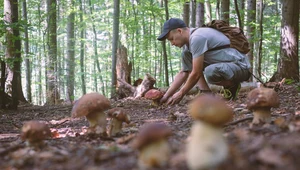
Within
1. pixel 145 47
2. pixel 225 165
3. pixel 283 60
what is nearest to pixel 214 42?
pixel 283 60

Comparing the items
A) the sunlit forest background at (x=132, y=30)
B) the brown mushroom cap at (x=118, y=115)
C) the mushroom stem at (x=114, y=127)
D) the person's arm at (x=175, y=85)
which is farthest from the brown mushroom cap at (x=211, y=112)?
the sunlit forest background at (x=132, y=30)

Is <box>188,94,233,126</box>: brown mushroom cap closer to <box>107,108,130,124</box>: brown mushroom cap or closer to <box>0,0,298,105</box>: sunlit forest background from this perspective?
<box>107,108,130,124</box>: brown mushroom cap

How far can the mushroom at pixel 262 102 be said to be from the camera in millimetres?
2965

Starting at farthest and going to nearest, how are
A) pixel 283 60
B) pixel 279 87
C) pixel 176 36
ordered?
pixel 283 60 < pixel 279 87 < pixel 176 36

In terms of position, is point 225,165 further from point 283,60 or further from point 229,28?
point 283,60

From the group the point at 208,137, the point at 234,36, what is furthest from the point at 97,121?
the point at 234,36

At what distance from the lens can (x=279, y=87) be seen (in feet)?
Answer: 24.1

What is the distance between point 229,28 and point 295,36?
10.2ft

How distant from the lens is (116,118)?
352 centimetres

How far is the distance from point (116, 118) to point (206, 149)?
2.09 meters

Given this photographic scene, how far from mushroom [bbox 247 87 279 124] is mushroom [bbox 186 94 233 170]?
150 centimetres

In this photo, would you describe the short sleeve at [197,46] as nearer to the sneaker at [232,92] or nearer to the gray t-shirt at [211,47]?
the gray t-shirt at [211,47]

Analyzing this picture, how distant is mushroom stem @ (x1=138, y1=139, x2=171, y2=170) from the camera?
5.64 ft

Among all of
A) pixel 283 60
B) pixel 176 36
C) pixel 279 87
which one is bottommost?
pixel 279 87
